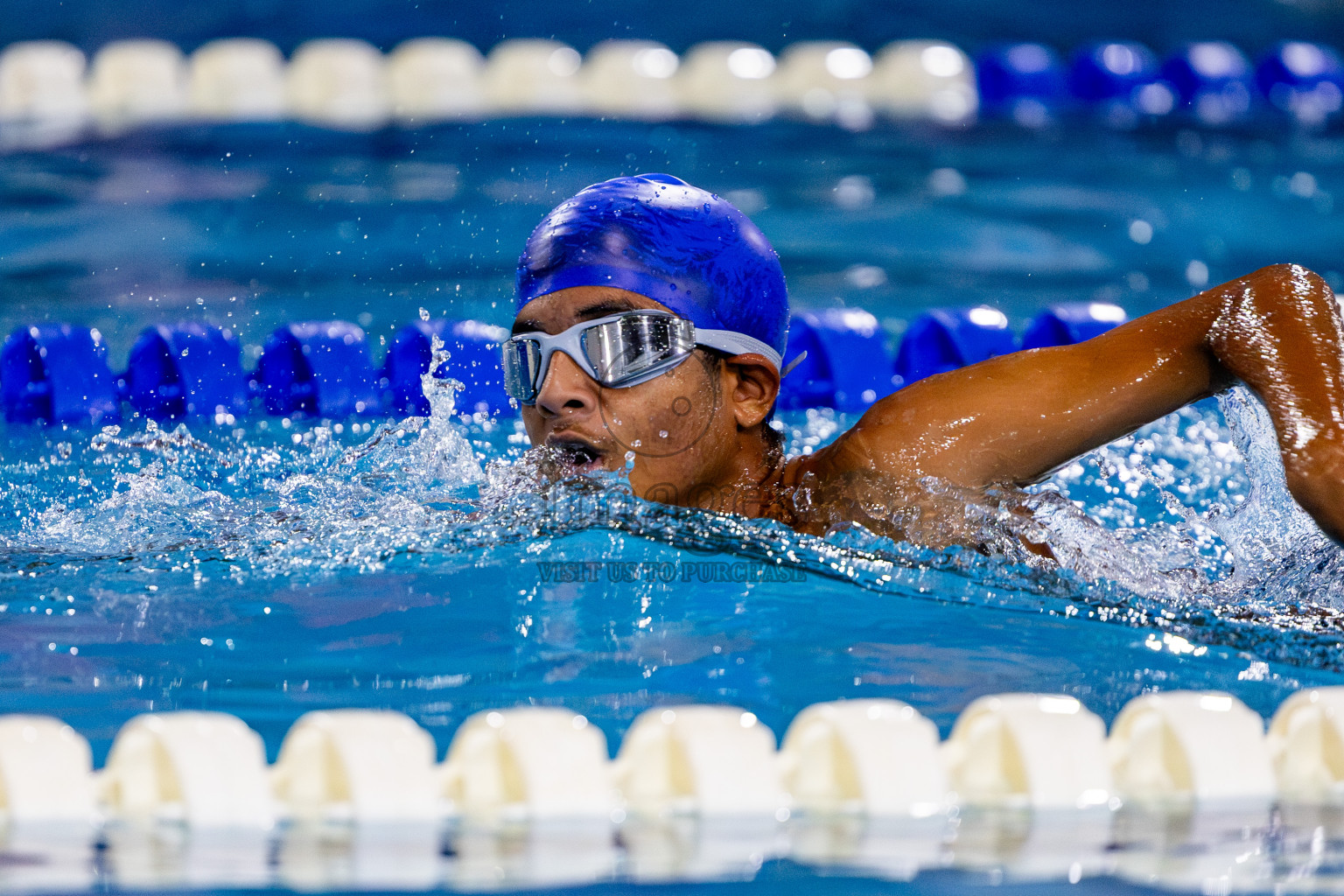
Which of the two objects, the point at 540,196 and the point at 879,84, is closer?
the point at 540,196

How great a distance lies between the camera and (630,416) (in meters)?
2.38

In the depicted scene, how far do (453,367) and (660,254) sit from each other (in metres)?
1.95

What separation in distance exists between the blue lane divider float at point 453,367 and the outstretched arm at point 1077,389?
1966 mm

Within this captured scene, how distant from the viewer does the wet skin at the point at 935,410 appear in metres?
2.29

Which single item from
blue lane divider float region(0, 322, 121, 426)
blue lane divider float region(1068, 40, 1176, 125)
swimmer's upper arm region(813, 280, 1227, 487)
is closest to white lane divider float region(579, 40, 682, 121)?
blue lane divider float region(1068, 40, 1176, 125)

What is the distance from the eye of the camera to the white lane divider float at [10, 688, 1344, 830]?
1.62 m

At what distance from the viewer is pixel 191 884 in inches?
56.6

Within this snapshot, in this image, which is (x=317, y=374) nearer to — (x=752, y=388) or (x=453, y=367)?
(x=453, y=367)

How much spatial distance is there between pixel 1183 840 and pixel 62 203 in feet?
17.1

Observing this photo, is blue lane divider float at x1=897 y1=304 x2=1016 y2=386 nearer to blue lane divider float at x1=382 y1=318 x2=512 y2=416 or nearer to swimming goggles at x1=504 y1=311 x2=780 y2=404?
blue lane divider float at x1=382 y1=318 x2=512 y2=416

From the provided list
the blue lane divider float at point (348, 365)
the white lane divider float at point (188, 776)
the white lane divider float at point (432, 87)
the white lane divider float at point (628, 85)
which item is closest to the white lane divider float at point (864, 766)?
the white lane divider float at point (188, 776)

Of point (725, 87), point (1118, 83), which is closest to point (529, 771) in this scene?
point (725, 87)

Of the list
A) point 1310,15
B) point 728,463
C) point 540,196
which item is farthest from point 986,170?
point 728,463

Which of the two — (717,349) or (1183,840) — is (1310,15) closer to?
(717,349)
